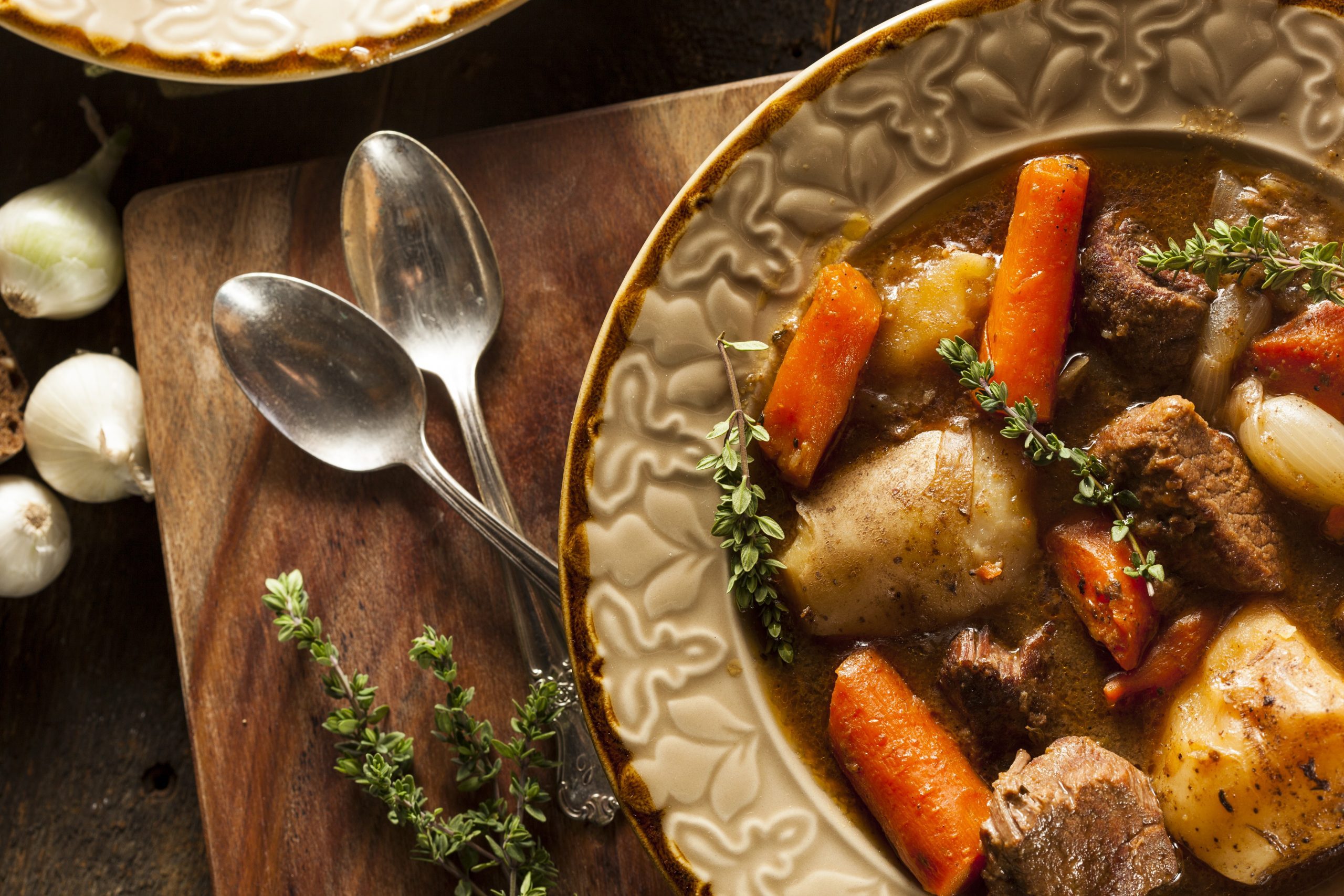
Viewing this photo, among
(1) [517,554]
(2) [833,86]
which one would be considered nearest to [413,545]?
(1) [517,554]

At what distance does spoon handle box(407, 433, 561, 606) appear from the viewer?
243 centimetres

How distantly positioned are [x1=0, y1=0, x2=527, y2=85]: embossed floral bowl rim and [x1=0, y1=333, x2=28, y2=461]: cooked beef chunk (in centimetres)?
86

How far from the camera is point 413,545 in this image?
8.51 feet

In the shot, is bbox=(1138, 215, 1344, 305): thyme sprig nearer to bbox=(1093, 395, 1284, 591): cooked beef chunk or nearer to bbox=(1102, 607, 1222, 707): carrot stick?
bbox=(1093, 395, 1284, 591): cooked beef chunk

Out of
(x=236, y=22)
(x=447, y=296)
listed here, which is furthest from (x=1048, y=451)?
(x=236, y=22)

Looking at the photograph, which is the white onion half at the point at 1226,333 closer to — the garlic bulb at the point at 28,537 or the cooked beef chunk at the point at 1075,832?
the cooked beef chunk at the point at 1075,832

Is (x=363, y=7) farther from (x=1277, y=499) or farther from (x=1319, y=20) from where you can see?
(x=1277, y=499)

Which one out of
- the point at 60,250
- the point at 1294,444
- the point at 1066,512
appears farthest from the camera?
the point at 60,250

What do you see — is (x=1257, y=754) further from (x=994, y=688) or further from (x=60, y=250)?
(x=60, y=250)

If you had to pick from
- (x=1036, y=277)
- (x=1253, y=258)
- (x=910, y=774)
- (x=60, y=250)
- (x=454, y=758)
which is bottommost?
(x=454, y=758)

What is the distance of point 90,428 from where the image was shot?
104 inches

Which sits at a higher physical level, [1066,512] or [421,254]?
[421,254]

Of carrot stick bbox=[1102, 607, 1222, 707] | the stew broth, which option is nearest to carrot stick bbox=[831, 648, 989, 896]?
the stew broth

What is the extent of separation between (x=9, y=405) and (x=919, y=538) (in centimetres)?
246
